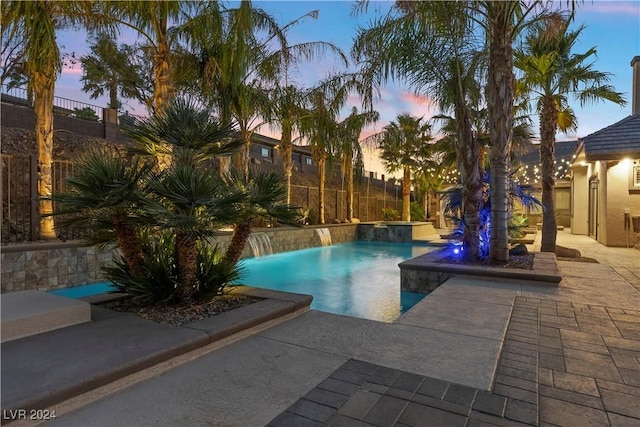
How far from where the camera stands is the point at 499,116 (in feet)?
22.4

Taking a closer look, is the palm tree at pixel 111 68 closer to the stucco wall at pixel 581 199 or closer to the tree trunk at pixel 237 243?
the tree trunk at pixel 237 243

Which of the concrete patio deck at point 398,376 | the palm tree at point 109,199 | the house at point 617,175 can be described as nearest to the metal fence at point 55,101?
the palm tree at point 109,199

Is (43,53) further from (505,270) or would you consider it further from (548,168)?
(548,168)

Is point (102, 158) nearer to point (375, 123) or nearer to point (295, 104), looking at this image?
point (295, 104)

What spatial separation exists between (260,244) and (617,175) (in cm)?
1218

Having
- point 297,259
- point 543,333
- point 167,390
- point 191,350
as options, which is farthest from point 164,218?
point 297,259

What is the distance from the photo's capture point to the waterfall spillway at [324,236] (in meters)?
15.7

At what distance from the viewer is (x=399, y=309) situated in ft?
20.7

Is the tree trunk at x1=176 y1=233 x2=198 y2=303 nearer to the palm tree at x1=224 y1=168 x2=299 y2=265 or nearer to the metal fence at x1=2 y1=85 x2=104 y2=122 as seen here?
the palm tree at x1=224 y1=168 x2=299 y2=265

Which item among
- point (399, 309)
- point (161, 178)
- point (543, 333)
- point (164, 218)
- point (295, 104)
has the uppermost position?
point (295, 104)

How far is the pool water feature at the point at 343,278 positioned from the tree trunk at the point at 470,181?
152 centimetres

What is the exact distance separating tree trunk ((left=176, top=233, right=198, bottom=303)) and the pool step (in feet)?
2.92

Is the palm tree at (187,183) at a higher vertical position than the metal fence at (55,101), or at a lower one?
lower

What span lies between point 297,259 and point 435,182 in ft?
44.2
